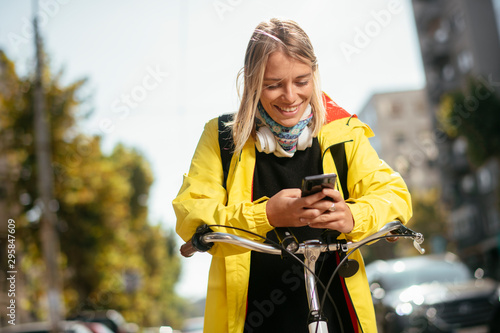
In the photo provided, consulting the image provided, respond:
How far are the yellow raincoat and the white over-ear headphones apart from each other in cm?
6

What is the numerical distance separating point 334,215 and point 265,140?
505mm

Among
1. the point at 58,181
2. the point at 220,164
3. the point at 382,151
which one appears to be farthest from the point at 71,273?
the point at 382,151

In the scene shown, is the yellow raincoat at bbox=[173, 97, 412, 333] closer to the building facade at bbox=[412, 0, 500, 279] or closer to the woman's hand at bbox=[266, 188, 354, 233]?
the woman's hand at bbox=[266, 188, 354, 233]

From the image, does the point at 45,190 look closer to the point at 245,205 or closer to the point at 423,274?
the point at 423,274

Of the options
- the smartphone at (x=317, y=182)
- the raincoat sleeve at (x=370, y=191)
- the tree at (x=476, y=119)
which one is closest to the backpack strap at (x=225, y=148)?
the raincoat sleeve at (x=370, y=191)

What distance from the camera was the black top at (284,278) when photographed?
83.7 inches

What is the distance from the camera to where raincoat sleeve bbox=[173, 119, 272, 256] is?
1.95m

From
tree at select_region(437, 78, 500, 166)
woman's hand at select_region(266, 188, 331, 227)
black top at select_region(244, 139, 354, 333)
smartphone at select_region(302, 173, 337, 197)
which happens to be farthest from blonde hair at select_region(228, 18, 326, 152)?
tree at select_region(437, 78, 500, 166)

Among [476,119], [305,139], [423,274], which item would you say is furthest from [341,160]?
[476,119]

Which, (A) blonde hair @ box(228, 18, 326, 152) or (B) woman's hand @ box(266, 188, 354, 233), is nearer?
(B) woman's hand @ box(266, 188, 354, 233)

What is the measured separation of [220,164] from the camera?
227 centimetres

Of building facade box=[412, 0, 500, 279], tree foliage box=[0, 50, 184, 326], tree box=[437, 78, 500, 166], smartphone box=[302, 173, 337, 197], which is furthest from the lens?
building facade box=[412, 0, 500, 279]

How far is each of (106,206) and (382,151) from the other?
46.5 metres

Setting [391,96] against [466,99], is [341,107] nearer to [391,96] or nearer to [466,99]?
[466,99]
